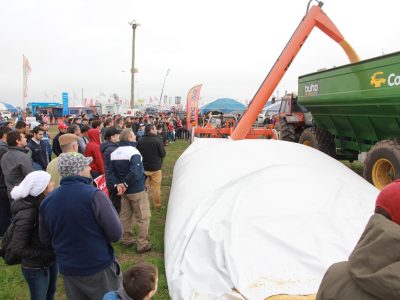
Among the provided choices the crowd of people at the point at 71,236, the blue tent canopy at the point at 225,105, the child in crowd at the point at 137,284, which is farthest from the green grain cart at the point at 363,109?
the blue tent canopy at the point at 225,105

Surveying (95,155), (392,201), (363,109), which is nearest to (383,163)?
(363,109)

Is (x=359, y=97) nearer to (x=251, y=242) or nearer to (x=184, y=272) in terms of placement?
(x=251, y=242)

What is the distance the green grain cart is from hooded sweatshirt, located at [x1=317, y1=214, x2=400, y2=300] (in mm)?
4779

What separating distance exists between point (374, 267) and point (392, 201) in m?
0.34

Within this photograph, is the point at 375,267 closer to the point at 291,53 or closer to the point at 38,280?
the point at 38,280

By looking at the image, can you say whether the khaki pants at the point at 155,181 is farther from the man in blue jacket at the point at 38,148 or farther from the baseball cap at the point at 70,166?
the baseball cap at the point at 70,166

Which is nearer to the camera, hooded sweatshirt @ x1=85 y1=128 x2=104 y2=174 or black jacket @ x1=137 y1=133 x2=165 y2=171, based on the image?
hooded sweatshirt @ x1=85 y1=128 x2=104 y2=174

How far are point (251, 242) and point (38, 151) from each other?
488cm

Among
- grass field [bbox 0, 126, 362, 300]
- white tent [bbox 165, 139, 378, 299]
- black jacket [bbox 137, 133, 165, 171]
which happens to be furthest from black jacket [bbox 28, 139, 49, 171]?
white tent [bbox 165, 139, 378, 299]

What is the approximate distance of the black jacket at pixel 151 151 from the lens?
6.67m

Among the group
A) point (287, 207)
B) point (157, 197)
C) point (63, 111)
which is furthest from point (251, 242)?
point (63, 111)

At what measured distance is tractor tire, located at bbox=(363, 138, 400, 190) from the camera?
5840 mm

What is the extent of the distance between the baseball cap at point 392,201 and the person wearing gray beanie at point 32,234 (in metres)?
2.40

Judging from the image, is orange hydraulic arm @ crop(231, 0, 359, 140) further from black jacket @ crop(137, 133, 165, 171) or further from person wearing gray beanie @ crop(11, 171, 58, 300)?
person wearing gray beanie @ crop(11, 171, 58, 300)
